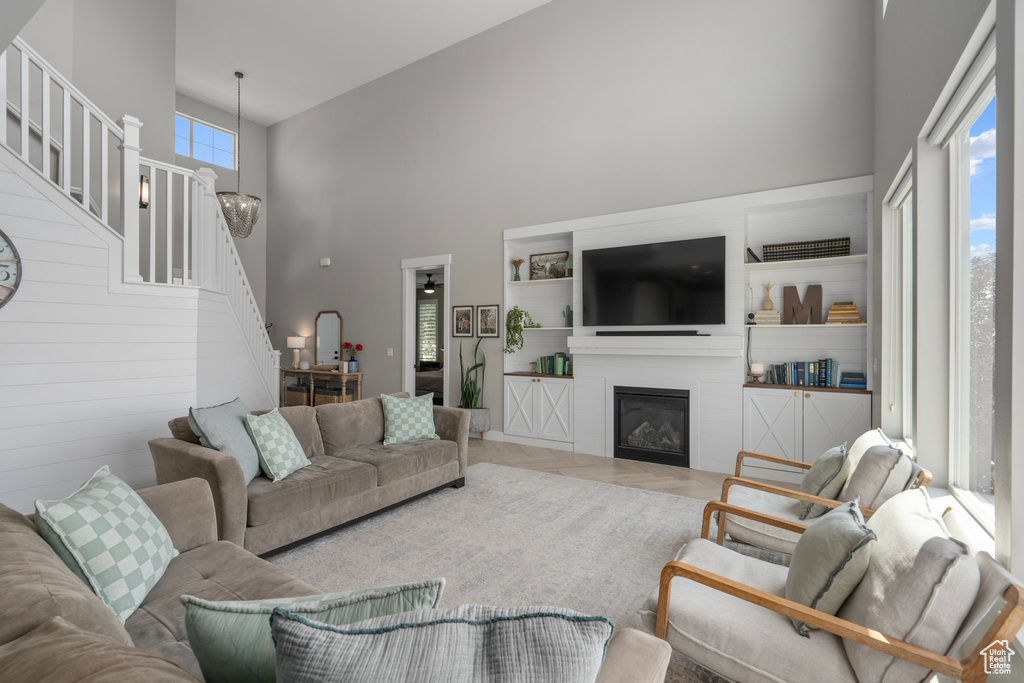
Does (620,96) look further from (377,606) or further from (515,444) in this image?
(377,606)

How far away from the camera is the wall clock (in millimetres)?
2898

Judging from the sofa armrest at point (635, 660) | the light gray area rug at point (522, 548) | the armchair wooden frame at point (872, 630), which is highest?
the sofa armrest at point (635, 660)

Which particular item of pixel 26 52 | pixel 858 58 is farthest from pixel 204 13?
pixel 858 58

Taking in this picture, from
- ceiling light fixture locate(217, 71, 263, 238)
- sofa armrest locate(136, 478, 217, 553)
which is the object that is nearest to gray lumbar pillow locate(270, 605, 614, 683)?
sofa armrest locate(136, 478, 217, 553)

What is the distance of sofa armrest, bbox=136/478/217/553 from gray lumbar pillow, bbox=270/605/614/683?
1584 millimetres

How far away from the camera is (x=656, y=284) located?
4918mm

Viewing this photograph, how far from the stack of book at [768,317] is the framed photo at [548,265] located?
6.97 ft

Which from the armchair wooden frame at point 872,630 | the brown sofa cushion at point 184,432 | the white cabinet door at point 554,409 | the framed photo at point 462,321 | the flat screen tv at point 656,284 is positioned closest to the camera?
the armchair wooden frame at point 872,630

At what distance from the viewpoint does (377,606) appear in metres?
0.86

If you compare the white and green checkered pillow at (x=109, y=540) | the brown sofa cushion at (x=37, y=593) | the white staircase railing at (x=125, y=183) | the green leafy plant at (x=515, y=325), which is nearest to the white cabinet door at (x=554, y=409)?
the green leafy plant at (x=515, y=325)

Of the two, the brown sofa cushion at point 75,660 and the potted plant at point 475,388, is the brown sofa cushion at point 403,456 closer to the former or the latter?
the potted plant at point 475,388

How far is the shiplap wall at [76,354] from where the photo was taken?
2.98 m

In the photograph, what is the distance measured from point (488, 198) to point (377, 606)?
18.8 feet

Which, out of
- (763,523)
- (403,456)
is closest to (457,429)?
(403,456)
